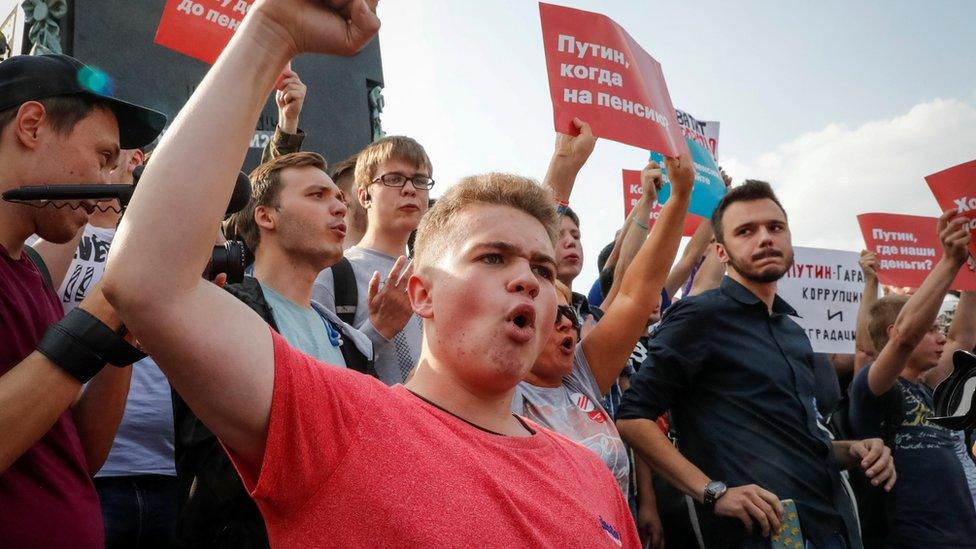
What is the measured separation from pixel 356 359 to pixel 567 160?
1.55 m

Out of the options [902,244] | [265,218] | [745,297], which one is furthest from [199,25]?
[902,244]

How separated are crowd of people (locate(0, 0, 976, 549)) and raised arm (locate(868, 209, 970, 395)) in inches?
1.3

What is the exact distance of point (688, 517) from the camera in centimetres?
407

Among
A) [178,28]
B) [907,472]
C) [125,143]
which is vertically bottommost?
[907,472]

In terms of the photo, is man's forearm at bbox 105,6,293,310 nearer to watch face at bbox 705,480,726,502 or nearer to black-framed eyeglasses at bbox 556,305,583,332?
black-framed eyeglasses at bbox 556,305,583,332

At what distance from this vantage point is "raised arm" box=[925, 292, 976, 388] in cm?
602

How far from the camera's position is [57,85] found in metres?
2.15

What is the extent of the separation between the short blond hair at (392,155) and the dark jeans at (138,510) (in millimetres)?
1683

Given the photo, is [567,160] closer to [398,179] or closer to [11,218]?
[398,179]

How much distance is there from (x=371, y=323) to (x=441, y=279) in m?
1.36

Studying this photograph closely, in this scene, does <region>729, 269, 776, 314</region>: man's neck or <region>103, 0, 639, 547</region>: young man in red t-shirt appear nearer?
<region>103, 0, 639, 547</region>: young man in red t-shirt

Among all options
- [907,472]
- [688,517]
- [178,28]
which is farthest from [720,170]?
[178,28]

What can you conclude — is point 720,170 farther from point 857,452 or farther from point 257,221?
point 257,221

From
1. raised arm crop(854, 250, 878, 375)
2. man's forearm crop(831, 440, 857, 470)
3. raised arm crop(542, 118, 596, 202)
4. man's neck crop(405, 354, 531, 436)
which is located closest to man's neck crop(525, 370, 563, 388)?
raised arm crop(542, 118, 596, 202)
